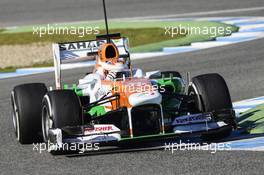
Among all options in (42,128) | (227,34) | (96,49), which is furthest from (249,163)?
(227,34)

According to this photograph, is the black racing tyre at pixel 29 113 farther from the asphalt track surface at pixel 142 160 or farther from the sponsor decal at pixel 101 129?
the sponsor decal at pixel 101 129

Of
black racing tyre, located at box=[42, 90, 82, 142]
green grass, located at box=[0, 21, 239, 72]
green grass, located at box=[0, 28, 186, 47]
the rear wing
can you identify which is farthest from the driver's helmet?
green grass, located at box=[0, 28, 186, 47]

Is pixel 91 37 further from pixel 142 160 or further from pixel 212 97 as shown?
pixel 142 160

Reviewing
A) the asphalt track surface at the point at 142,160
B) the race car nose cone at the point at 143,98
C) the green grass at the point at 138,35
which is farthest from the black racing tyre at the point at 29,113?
the green grass at the point at 138,35

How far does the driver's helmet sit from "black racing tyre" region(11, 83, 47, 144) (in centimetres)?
79

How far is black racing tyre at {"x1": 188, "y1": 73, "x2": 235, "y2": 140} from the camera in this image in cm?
955

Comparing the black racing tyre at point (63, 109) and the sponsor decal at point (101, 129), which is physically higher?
the black racing tyre at point (63, 109)

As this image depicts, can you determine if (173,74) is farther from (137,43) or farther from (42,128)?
(137,43)

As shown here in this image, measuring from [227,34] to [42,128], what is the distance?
33.2ft

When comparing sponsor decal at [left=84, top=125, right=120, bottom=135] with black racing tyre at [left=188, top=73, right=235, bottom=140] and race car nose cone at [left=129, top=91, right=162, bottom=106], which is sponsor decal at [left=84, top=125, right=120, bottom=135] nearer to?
race car nose cone at [left=129, top=91, right=162, bottom=106]

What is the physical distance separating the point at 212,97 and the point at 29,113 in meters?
2.06

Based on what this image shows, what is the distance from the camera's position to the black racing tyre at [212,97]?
955cm

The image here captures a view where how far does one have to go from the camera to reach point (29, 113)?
32.3ft

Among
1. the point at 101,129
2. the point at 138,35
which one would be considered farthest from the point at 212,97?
the point at 138,35
